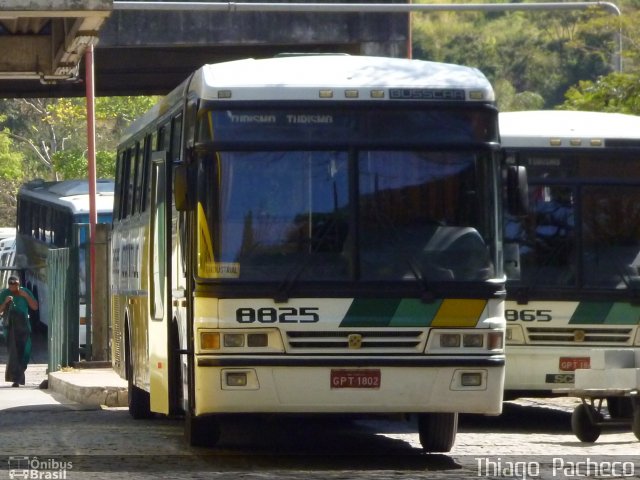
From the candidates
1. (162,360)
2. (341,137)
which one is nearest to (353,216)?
(341,137)

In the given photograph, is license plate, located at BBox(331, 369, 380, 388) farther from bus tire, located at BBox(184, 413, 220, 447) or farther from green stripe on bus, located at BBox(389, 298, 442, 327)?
bus tire, located at BBox(184, 413, 220, 447)

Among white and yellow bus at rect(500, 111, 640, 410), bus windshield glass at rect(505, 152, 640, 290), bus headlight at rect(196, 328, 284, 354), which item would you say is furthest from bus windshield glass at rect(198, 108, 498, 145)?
bus windshield glass at rect(505, 152, 640, 290)

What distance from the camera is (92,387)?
1731 centimetres

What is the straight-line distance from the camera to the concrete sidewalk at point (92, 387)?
679 inches

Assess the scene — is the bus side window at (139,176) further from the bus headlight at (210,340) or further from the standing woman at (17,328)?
the standing woman at (17,328)

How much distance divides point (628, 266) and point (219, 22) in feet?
42.2

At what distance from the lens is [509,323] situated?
1412 cm

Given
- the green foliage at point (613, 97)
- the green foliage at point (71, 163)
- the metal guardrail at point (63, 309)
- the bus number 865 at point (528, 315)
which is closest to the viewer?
the bus number 865 at point (528, 315)

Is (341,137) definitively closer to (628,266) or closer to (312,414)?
(312,414)

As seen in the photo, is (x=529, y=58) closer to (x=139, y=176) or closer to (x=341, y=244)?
(x=139, y=176)

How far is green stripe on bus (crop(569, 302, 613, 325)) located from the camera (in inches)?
550

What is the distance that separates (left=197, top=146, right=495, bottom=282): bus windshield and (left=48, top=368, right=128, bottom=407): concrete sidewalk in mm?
7221

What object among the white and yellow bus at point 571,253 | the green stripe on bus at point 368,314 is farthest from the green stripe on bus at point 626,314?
the green stripe on bus at point 368,314

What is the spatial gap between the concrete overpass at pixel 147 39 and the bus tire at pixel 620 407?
594cm
